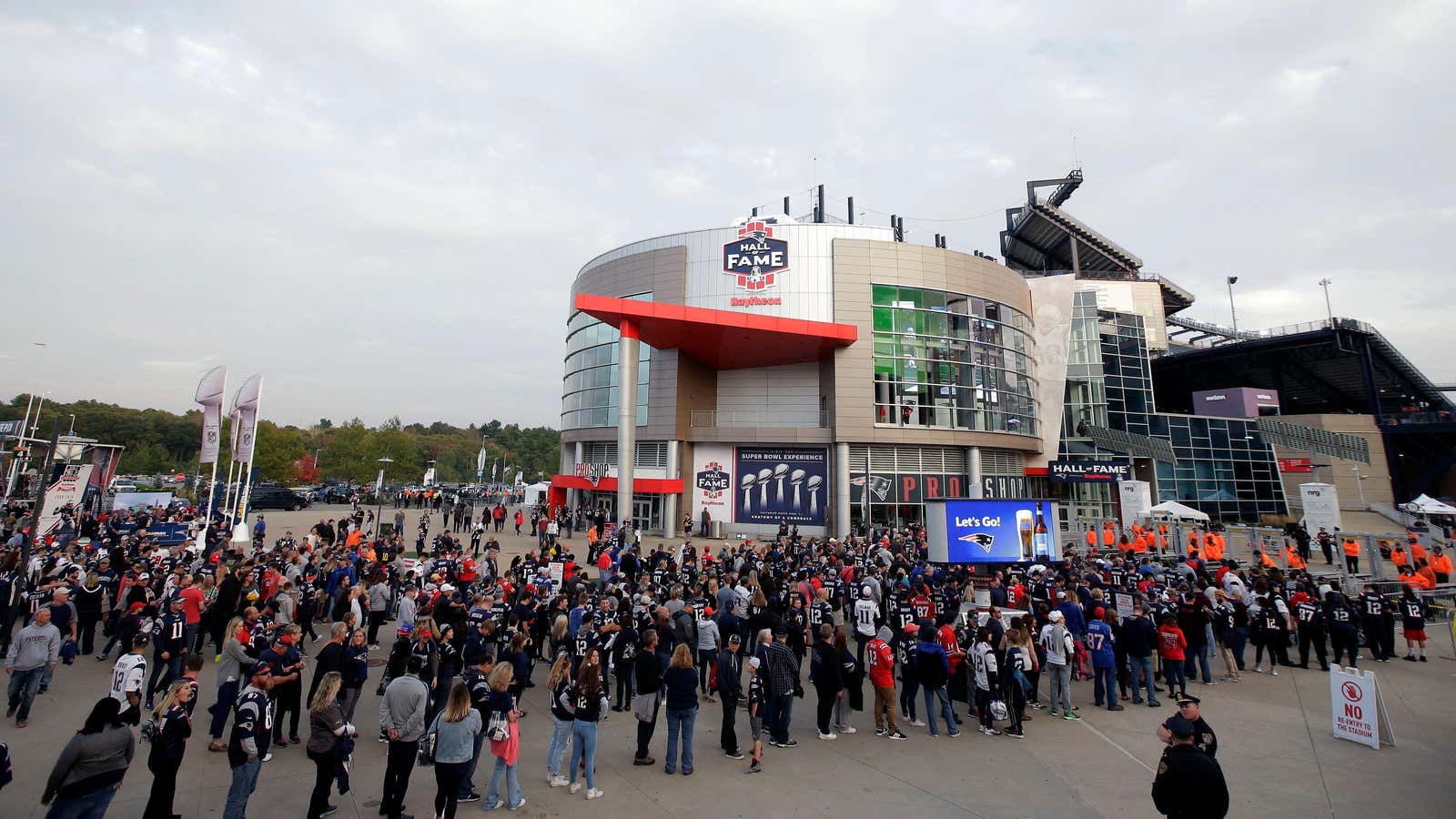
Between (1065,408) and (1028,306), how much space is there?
10419 millimetres

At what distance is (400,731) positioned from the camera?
633cm

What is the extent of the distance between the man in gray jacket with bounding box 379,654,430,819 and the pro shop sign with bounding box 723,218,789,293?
33.2 m

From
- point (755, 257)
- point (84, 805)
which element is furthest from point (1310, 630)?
point (755, 257)

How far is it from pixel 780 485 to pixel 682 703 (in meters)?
28.3

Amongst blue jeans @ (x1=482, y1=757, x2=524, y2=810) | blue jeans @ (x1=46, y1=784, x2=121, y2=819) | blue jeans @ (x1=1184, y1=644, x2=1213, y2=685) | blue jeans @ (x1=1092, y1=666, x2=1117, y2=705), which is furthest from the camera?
blue jeans @ (x1=1184, y1=644, x2=1213, y2=685)

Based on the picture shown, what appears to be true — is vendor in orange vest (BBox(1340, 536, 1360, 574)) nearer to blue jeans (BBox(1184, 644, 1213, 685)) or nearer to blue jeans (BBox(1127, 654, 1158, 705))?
blue jeans (BBox(1184, 644, 1213, 685))

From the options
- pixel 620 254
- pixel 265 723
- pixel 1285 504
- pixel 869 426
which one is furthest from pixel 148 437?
pixel 1285 504

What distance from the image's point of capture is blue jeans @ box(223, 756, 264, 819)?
19.2ft

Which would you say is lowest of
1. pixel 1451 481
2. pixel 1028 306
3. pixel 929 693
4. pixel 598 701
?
pixel 929 693

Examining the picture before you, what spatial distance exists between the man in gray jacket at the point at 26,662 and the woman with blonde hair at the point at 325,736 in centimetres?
612

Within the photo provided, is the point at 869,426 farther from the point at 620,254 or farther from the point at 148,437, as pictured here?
the point at 148,437

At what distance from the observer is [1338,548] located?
804 inches

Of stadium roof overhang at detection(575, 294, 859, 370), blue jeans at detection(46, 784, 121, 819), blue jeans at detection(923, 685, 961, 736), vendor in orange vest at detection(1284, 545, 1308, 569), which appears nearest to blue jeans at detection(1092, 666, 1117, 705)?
blue jeans at detection(923, 685, 961, 736)

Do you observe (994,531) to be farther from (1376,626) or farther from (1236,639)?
(1376,626)
